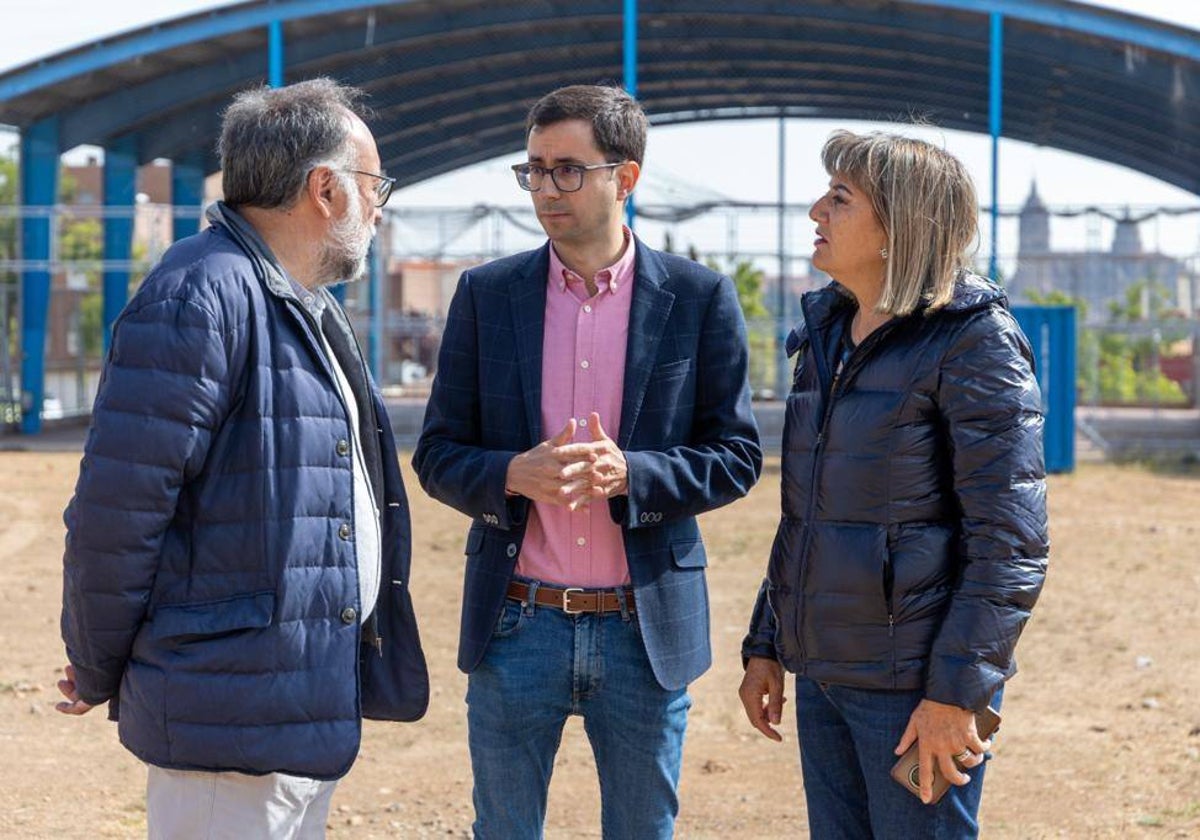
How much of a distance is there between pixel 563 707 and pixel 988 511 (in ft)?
3.59

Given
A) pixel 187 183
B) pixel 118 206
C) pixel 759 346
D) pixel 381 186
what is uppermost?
pixel 187 183

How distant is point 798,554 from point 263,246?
130cm

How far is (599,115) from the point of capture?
140 inches

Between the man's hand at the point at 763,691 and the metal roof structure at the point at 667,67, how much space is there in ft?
58.8

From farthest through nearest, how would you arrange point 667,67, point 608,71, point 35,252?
point 667,67
point 608,71
point 35,252

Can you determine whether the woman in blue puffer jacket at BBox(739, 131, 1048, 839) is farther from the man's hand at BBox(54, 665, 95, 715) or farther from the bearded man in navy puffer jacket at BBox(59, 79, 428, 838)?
the man's hand at BBox(54, 665, 95, 715)

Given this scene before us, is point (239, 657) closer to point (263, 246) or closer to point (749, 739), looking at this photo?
point (263, 246)

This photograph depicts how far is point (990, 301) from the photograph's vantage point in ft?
10.4

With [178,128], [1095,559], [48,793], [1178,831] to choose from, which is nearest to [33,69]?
[178,128]

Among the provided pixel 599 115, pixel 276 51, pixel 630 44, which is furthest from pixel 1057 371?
pixel 599 115

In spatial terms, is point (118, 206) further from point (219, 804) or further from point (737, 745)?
point (219, 804)

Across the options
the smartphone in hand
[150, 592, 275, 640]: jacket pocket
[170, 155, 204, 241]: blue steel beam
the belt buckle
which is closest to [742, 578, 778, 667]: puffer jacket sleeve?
the belt buckle

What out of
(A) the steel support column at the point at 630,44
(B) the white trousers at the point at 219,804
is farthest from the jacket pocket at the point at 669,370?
(A) the steel support column at the point at 630,44

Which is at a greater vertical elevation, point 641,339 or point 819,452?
point 641,339
